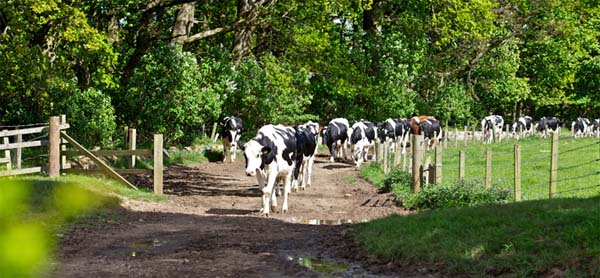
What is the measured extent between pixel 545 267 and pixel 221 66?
80.0 feet

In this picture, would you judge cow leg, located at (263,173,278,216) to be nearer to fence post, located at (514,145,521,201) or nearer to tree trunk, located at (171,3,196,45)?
fence post, located at (514,145,521,201)

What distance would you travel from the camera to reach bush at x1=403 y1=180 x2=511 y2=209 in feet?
48.8

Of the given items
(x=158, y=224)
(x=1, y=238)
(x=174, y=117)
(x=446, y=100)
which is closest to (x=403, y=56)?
(x=446, y=100)

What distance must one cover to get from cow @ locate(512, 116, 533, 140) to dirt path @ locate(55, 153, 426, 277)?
113 feet

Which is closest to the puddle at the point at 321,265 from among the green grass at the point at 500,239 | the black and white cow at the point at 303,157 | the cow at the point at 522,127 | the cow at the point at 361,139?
the green grass at the point at 500,239

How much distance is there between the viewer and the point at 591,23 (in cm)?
6169

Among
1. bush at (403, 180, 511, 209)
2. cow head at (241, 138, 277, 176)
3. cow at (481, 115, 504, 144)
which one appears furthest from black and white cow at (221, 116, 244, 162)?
cow at (481, 115, 504, 144)

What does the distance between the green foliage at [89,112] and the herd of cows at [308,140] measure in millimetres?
6244

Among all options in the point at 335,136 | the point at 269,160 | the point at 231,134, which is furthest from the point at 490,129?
the point at 269,160

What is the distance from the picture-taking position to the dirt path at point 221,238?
9.91 metres

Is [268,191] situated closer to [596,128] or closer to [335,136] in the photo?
[335,136]

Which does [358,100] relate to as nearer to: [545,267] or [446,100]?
[446,100]

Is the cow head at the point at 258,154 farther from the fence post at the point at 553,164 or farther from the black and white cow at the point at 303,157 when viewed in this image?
the fence post at the point at 553,164

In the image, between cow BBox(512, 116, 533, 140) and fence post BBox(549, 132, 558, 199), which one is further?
cow BBox(512, 116, 533, 140)
